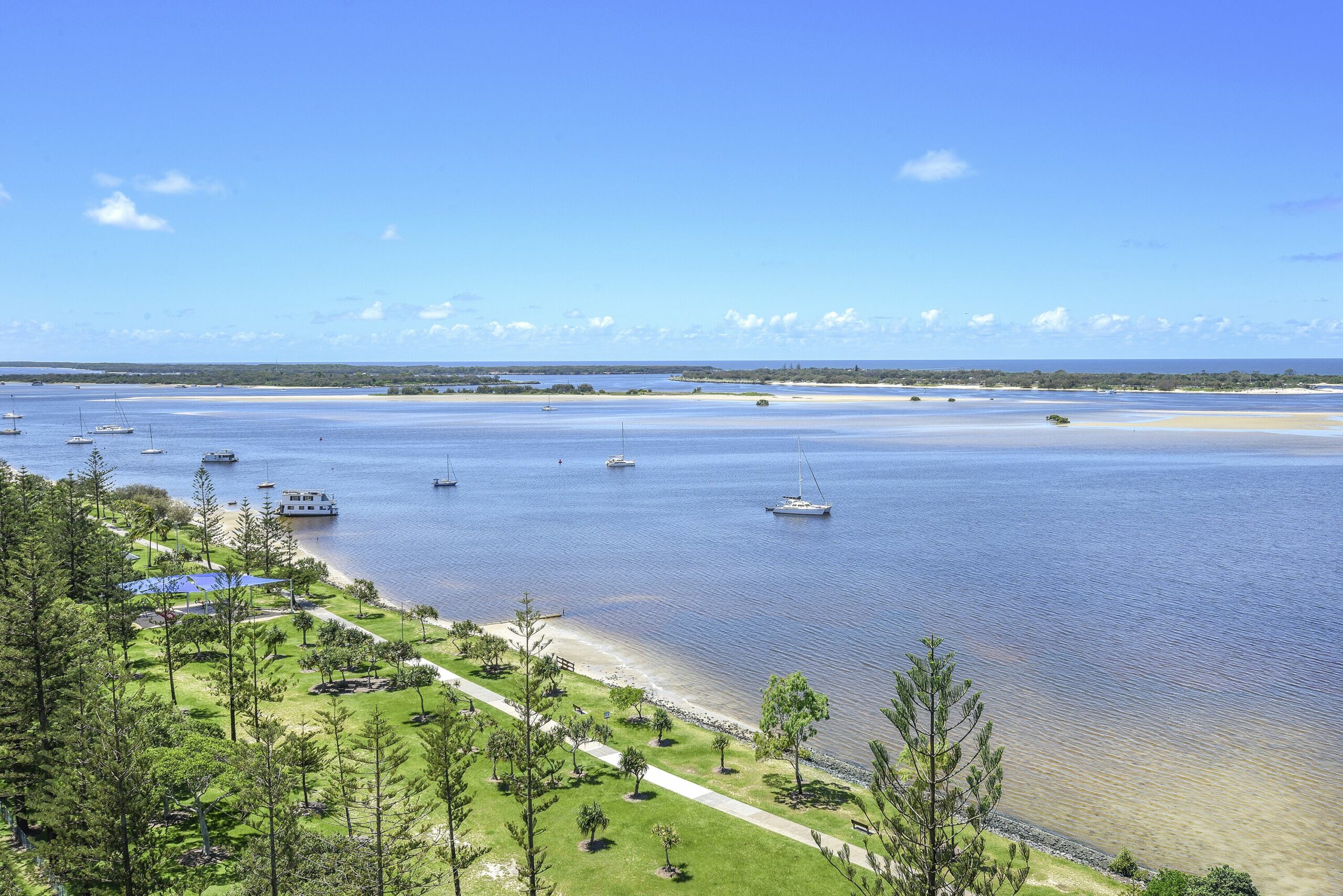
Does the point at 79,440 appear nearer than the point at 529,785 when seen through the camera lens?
No

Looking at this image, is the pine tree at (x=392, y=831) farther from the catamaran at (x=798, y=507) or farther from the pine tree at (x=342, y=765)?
the catamaran at (x=798, y=507)

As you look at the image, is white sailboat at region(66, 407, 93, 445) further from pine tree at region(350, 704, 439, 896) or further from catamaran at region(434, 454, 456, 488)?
pine tree at region(350, 704, 439, 896)

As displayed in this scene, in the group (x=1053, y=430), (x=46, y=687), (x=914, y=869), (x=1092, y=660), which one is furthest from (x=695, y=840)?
(x=1053, y=430)

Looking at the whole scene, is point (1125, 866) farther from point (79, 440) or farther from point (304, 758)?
point (79, 440)

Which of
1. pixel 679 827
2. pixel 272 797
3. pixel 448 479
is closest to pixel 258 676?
pixel 272 797

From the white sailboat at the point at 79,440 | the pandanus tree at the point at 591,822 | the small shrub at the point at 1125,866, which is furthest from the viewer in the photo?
the white sailboat at the point at 79,440

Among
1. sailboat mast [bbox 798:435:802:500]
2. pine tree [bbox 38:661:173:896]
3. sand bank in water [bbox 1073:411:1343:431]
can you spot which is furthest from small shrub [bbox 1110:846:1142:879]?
sand bank in water [bbox 1073:411:1343:431]

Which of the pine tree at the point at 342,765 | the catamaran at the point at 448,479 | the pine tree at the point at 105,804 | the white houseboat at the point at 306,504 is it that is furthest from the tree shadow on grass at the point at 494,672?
the catamaran at the point at 448,479
